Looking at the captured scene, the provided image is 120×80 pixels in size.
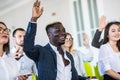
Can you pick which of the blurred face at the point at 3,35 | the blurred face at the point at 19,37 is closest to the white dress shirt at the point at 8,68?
the blurred face at the point at 3,35

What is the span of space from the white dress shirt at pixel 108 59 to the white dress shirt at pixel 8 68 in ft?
2.95

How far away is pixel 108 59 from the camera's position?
2730mm

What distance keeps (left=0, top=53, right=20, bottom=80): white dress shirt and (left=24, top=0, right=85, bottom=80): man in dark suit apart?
0.19 meters

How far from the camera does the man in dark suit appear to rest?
2.05 m

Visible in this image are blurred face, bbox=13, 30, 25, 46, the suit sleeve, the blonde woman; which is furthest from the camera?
the blonde woman

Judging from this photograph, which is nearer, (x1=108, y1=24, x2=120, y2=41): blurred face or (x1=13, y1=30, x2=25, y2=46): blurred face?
(x1=108, y1=24, x2=120, y2=41): blurred face

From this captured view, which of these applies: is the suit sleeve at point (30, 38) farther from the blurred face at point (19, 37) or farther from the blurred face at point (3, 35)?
the blurred face at point (19, 37)

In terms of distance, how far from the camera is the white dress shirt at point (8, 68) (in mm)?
2150

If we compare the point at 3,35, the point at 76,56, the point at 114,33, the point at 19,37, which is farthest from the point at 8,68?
the point at 76,56

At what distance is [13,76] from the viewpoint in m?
2.19


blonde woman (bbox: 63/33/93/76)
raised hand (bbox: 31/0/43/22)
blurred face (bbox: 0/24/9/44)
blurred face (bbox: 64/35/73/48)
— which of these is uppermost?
raised hand (bbox: 31/0/43/22)

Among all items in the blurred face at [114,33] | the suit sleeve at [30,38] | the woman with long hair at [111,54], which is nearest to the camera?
the suit sleeve at [30,38]

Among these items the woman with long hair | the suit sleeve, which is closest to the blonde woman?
the woman with long hair

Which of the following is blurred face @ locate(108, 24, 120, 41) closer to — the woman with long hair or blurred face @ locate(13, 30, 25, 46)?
the woman with long hair
